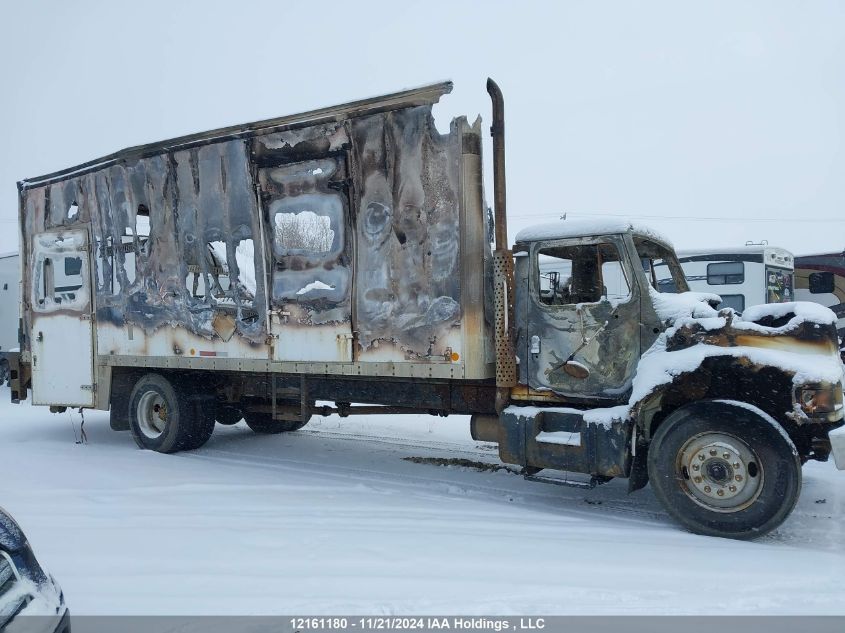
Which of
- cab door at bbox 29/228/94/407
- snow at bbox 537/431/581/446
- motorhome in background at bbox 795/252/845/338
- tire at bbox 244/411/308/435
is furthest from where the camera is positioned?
motorhome in background at bbox 795/252/845/338

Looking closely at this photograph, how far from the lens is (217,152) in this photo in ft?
24.3

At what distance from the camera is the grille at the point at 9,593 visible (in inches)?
96.4

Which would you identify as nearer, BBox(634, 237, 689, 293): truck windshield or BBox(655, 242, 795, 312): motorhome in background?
BBox(634, 237, 689, 293): truck windshield

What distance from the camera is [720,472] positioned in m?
4.82

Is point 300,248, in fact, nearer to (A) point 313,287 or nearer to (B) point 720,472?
(A) point 313,287

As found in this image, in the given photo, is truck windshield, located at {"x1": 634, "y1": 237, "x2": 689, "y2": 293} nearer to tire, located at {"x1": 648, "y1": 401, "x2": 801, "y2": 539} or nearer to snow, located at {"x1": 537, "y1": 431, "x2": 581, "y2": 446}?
tire, located at {"x1": 648, "y1": 401, "x2": 801, "y2": 539}

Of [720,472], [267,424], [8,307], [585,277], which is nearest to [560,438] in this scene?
[720,472]

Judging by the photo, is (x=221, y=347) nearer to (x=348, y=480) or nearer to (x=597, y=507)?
(x=348, y=480)

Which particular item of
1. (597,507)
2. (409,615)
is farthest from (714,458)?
(409,615)

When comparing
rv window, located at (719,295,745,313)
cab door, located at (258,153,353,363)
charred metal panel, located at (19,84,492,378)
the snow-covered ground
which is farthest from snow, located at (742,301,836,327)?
rv window, located at (719,295,745,313)

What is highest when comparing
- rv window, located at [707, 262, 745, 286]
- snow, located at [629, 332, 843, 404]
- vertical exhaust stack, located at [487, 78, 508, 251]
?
vertical exhaust stack, located at [487, 78, 508, 251]

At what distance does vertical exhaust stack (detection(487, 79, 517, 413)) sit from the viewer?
19.2ft

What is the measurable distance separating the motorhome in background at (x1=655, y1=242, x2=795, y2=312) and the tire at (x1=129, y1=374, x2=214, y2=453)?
9.53 meters

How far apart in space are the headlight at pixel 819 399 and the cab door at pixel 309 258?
3972mm
